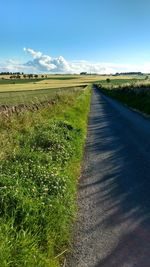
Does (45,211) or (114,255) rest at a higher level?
(45,211)

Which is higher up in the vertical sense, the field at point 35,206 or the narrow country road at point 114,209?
the field at point 35,206

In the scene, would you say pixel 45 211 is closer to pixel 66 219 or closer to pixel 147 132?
pixel 66 219

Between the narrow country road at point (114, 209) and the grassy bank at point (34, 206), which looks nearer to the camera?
the grassy bank at point (34, 206)

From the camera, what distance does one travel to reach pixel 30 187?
20.1 feet

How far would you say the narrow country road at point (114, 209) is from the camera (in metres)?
4.86

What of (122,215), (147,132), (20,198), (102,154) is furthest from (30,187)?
(147,132)

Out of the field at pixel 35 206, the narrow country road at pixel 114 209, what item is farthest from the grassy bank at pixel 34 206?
the narrow country road at pixel 114 209

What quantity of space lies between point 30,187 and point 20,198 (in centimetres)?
76

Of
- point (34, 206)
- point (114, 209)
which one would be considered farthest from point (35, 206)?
point (114, 209)

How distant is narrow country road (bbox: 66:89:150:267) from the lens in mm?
4858

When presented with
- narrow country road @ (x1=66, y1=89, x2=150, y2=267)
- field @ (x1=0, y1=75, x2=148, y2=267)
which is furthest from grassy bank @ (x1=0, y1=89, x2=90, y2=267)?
narrow country road @ (x1=66, y1=89, x2=150, y2=267)

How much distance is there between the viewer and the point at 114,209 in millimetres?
6605

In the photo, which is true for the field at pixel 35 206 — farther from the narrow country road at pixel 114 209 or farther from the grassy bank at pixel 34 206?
the narrow country road at pixel 114 209

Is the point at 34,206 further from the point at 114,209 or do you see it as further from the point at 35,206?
the point at 114,209
